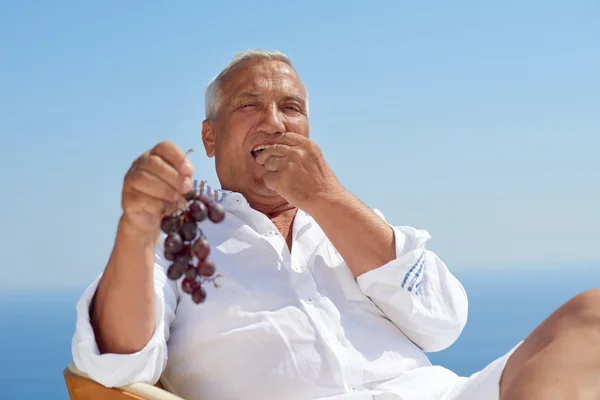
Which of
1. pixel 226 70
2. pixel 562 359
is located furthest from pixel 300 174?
pixel 562 359

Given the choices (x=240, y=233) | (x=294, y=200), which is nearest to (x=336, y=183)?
(x=294, y=200)

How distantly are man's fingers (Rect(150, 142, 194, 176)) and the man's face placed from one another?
109 centimetres

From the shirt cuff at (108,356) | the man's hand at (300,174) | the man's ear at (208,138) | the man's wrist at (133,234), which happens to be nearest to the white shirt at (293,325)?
the shirt cuff at (108,356)

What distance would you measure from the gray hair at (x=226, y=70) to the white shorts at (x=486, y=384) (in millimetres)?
1375

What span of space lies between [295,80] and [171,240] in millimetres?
1417

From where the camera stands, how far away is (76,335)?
1784 mm

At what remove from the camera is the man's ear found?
275cm

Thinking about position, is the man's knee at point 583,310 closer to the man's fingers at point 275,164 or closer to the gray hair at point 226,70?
the man's fingers at point 275,164

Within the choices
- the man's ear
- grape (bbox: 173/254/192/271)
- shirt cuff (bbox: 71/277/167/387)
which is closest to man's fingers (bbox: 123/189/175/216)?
grape (bbox: 173/254/192/271)

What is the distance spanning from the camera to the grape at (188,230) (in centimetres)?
140

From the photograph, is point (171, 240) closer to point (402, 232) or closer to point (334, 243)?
point (334, 243)

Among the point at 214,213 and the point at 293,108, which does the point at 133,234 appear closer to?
the point at 214,213

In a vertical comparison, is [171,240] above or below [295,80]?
below

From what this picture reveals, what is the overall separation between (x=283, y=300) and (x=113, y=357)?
58 centimetres
